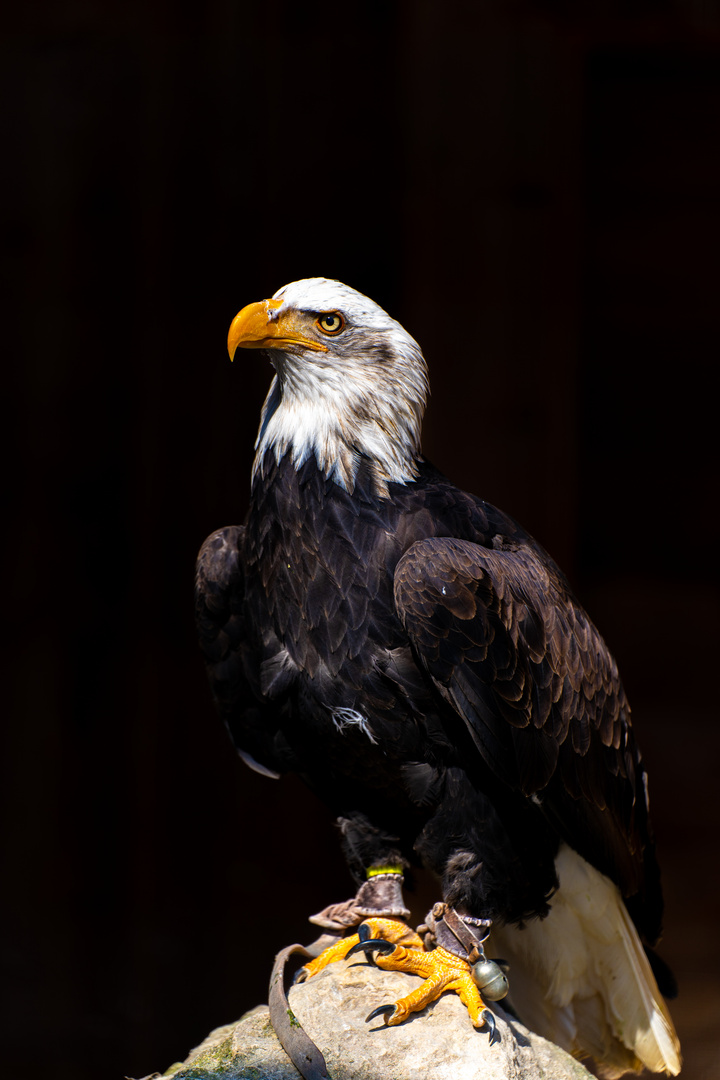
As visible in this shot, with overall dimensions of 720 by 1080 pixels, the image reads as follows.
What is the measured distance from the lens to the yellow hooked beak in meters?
1.67

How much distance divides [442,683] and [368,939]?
0.60m

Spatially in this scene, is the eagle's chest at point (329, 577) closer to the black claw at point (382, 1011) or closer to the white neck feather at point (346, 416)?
the white neck feather at point (346, 416)

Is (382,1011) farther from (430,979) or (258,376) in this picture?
(258,376)

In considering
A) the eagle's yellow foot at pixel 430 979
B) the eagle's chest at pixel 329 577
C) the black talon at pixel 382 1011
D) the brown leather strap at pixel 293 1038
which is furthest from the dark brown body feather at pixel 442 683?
the brown leather strap at pixel 293 1038

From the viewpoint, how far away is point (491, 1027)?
5.49ft

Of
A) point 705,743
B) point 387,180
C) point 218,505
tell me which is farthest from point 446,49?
point 705,743

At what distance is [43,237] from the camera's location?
3057mm

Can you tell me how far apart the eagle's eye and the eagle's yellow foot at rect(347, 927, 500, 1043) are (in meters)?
1.18

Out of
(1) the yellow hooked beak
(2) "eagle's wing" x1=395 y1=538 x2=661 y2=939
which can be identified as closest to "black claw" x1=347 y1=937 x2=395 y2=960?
(2) "eagle's wing" x1=395 y1=538 x2=661 y2=939

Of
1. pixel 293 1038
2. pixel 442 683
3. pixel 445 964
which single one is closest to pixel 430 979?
pixel 445 964

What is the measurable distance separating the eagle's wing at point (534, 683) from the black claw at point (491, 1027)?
360mm

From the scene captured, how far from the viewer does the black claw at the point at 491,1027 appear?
1668mm

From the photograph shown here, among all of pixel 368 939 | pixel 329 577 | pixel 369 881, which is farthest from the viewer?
pixel 369 881

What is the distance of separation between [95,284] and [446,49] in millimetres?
1362
